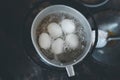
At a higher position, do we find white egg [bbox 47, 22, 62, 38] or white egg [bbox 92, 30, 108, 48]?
white egg [bbox 47, 22, 62, 38]

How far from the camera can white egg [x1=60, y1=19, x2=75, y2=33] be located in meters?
0.97

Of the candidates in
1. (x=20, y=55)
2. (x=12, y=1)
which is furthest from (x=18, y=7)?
(x=20, y=55)

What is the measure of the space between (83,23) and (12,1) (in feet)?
0.84

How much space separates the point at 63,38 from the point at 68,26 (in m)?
0.04

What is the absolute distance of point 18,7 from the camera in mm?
1028

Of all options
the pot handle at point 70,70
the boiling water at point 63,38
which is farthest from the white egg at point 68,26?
the pot handle at point 70,70

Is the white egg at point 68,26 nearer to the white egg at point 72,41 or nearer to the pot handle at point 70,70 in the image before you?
the white egg at point 72,41

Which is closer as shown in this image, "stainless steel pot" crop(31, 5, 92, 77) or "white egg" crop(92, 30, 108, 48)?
"stainless steel pot" crop(31, 5, 92, 77)

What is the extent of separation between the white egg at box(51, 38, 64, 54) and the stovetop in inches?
2.3

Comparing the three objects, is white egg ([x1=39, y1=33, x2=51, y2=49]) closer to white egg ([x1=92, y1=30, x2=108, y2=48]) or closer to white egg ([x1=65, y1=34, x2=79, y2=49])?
white egg ([x1=65, y1=34, x2=79, y2=49])

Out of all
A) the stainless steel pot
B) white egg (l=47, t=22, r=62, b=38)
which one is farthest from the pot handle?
white egg (l=47, t=22, r=62, b=38)

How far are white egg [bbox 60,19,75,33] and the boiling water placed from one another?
14 mm

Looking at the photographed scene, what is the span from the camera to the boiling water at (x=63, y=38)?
3.16 feet

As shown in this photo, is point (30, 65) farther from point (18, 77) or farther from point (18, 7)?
point (18, 7)
